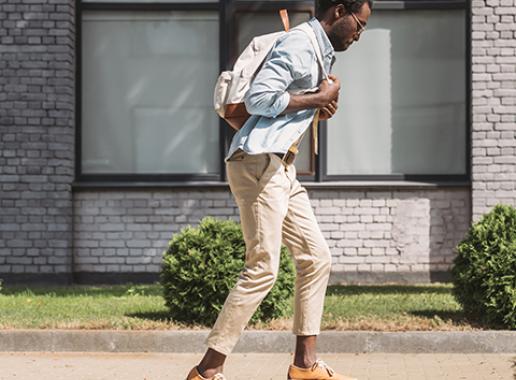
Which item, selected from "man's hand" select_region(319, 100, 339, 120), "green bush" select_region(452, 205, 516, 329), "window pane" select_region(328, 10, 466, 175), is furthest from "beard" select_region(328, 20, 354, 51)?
"window pane" select_region(328, 10, 466, 175)

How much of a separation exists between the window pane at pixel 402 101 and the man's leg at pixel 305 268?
25.7 ft

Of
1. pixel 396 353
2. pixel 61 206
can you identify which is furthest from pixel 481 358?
pixel 61 206

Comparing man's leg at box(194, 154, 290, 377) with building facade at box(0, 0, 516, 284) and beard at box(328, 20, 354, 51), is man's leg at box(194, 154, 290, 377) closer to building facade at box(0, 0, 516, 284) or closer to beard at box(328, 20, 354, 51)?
beard at box(328, 20, 354, 51)

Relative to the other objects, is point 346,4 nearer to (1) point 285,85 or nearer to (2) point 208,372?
(1) point 285,85

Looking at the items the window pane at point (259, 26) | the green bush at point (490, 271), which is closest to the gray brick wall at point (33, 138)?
the window pane at point (259, 26)

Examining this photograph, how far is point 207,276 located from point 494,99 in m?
5.76

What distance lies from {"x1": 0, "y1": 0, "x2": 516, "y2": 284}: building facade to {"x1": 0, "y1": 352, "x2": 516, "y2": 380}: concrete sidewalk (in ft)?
17.3

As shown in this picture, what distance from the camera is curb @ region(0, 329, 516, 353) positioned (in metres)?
8.84

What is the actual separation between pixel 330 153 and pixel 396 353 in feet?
18.9

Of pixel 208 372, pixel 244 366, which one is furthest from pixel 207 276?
pixel 208 372

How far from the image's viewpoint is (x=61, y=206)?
46.2 feet

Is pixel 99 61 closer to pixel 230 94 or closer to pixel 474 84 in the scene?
pixel 474 84

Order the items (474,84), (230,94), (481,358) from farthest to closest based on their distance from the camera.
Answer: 1. (474,84)
2. (481,358)
3. (230,94)

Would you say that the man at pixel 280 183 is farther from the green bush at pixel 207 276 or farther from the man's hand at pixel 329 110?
the green bush at pixel 207 276
